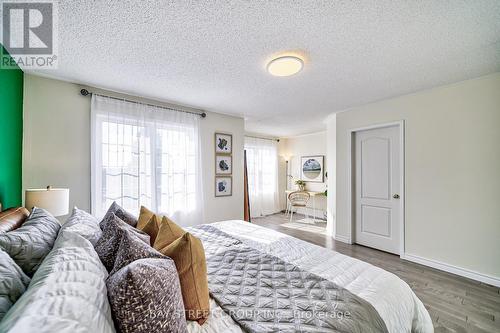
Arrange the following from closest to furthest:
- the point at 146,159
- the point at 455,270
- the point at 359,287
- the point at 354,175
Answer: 1. the point at 359,287
2. the point at 455,270
3. the point at 146,159
4. the point at 354,175

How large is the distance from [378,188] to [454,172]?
3.32ft

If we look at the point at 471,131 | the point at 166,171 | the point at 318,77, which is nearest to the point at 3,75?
the point at 166,171

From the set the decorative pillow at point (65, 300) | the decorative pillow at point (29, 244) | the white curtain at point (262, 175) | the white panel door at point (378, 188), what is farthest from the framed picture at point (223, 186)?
the decorative pillow at point (65, 300)

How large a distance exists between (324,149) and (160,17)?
525 cm

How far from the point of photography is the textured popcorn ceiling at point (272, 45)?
4.99 feet

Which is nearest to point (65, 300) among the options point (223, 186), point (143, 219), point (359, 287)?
point (143, 219)

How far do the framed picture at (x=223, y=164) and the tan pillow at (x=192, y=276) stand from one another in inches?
121

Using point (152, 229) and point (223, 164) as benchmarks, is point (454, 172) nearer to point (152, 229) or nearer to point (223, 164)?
point (223, 164)

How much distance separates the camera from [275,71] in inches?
88.2

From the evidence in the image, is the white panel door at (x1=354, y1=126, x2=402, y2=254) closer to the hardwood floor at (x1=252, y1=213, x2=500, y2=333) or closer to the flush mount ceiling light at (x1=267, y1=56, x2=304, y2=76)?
the hardwood floor at (x1=252, y1=213, x2=500, y2=333)

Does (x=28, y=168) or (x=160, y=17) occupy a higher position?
(x=160, y=17)

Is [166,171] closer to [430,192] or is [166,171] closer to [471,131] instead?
[430,192]

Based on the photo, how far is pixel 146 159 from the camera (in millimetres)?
3234

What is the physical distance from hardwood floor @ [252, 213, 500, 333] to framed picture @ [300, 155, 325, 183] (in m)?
2.89
